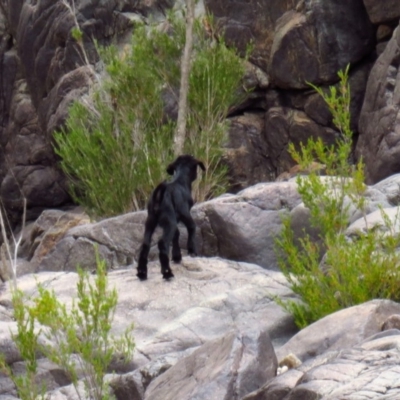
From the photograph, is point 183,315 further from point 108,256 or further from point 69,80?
point 69,80

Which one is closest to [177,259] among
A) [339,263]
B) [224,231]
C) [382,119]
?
[224,231]

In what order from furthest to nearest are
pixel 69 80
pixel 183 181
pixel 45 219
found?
1. pixel 69 80
2. pixel 45 219
3. pixel 183 181

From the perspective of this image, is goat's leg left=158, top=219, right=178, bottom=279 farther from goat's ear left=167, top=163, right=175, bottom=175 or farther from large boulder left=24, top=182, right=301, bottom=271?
large boulder left=24, top=182, right=301, bottom=271

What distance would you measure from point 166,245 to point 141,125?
21.5 ft

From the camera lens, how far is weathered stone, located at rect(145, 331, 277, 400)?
6688 millimetres

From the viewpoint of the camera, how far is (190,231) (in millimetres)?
11719

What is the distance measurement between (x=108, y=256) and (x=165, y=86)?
6.05 meters

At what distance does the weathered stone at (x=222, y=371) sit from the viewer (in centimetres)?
669

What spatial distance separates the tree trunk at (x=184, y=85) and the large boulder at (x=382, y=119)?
326 centimetres

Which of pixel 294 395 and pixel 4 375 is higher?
pixel 294 395

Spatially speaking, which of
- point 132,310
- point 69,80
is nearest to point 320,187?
point 132,310

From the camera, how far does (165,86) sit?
1853 centimetres

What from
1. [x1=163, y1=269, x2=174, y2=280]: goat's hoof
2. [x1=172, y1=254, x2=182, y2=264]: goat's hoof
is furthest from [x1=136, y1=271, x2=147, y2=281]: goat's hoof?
[x1=172, y1=254, x2=182, y2=264]: goat's hoof

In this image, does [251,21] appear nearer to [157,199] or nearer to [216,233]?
[216,233]
